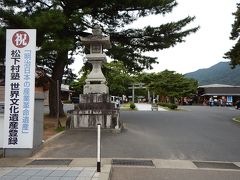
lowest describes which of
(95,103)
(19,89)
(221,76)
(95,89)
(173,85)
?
(95,103)

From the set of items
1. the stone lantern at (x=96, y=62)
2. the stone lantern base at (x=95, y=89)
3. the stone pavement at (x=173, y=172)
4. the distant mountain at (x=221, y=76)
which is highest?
the distant mountain at (x=221, y=76)

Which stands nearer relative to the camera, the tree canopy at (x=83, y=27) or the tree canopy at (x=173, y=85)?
the tree canopy at (x=83, y=27)

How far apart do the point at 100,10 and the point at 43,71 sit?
5071mm

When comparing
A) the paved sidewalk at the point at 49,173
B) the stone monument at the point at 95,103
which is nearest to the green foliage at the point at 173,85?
the stone monument at the point at 95,103

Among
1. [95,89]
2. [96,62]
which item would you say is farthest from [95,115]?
[96,62]

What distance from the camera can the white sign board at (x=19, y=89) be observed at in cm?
839

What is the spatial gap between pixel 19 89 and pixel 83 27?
10942mm

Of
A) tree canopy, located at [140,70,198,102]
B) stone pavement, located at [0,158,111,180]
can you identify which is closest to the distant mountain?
tree canopy, located at [140,70,198,102]

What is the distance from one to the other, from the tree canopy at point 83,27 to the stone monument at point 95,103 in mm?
1292

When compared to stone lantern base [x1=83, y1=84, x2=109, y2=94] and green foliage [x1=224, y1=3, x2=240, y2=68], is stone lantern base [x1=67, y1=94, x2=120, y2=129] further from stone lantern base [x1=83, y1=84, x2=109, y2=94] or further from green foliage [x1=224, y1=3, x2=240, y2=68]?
green foliage [x1=224, y1=3, x2=240, y2=68]

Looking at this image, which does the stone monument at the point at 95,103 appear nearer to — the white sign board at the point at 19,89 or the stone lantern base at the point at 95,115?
the stone lantern base at the point at 95,115

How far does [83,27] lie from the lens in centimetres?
1873

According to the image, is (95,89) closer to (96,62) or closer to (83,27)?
(96,62)

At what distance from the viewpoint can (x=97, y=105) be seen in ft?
46.0
